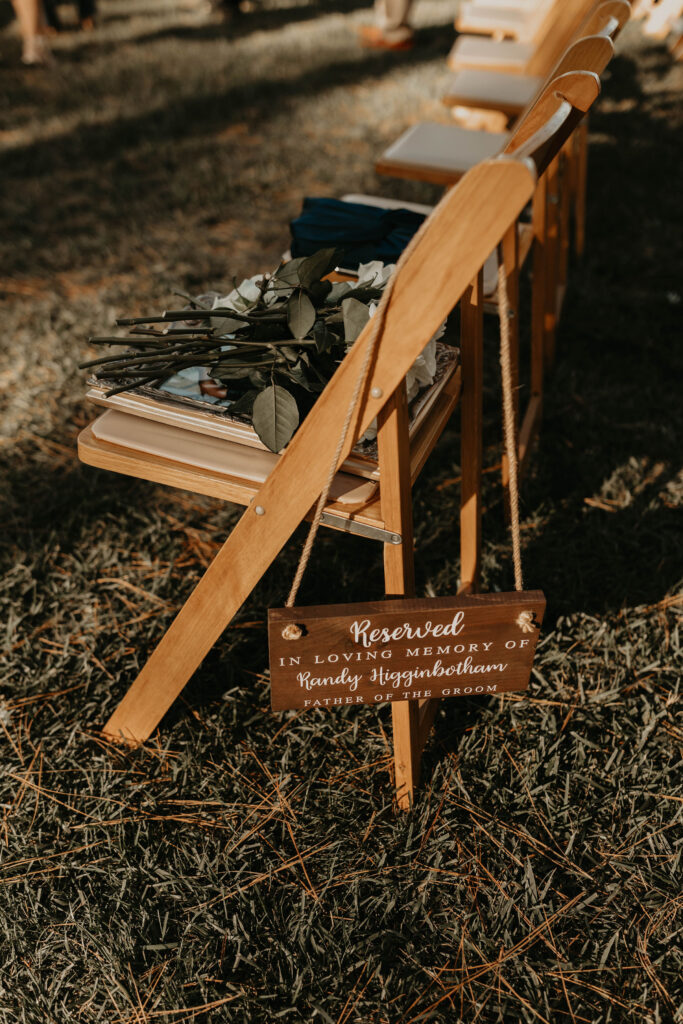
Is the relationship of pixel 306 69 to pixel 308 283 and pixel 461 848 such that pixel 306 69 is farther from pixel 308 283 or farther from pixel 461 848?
pixel 461 848

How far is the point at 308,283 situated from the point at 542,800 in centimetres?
106

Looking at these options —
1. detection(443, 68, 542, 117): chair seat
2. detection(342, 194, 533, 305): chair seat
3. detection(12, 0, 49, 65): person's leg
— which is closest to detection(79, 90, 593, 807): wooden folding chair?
detection(342, 194, 533, 305): chair seat

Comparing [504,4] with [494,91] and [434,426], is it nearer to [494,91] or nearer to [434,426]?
[494,91]

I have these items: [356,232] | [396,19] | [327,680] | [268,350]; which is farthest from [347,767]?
[396,19]

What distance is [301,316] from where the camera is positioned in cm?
117

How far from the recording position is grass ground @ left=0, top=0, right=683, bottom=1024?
1237mm

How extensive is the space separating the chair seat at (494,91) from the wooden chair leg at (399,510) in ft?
7.48

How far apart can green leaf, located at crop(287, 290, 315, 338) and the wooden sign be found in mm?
434

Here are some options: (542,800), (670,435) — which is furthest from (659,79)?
(542,800)

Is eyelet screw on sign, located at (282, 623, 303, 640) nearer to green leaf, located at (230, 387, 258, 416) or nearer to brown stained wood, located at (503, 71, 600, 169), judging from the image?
green leaf, located at (230, 387, 258, 416)

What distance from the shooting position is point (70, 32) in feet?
22.0

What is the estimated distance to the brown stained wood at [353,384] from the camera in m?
0.80

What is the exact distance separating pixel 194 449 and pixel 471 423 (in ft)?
1.63

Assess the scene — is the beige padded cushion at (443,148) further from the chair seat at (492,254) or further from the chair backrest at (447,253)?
the chair backrest at (447,253)
